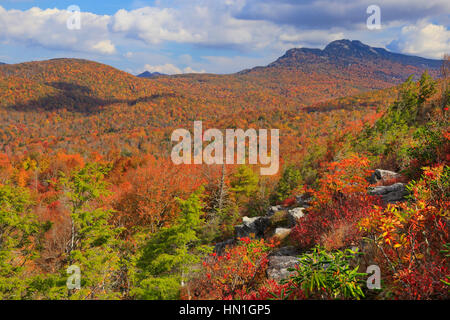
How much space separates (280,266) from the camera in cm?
656

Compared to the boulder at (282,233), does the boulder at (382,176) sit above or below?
above

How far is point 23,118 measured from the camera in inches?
6747

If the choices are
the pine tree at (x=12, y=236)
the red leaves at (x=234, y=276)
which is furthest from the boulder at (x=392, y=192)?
the pine tree at (x=12, y=236)

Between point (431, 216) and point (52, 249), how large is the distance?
892 inches

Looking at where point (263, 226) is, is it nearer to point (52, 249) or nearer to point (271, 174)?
point (52, 249)

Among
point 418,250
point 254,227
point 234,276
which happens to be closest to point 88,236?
point 234,276

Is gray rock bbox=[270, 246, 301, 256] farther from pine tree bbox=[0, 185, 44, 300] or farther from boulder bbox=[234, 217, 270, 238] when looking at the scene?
pine tree bbox=[0, 185, 44, 300]

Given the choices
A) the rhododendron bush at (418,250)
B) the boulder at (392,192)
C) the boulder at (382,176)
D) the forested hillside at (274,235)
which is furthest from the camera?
the boulder at (382,176)

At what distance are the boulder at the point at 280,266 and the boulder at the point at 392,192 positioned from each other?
3580 mm

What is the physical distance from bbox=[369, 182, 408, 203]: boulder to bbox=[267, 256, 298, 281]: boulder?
3.58 m

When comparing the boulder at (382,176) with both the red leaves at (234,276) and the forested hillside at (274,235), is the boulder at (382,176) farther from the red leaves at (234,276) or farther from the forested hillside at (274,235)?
the red leaves at (234,276)

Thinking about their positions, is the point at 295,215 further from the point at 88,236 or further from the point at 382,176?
the point at 88,236

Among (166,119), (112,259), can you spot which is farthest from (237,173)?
(166,119)

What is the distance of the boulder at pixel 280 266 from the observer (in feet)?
19.7
